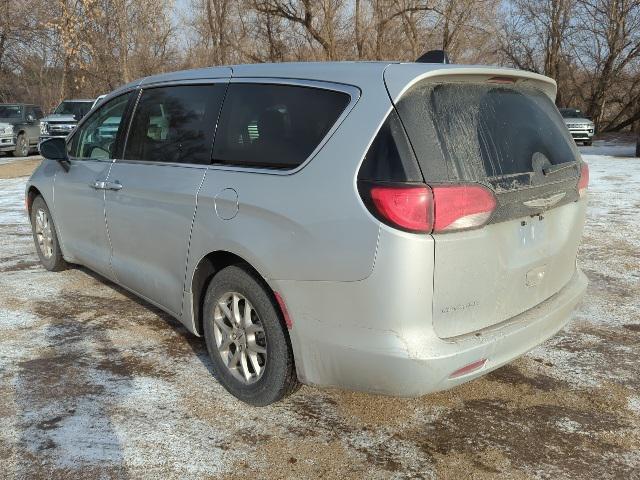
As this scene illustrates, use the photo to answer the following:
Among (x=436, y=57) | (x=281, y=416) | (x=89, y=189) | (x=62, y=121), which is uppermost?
(x=436, y=57)

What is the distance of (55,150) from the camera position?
482 centimetres

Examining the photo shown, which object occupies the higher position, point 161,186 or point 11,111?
point 11,111

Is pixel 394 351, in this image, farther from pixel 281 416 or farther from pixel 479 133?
pixel 479 133

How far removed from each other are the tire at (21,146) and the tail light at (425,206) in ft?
67.8

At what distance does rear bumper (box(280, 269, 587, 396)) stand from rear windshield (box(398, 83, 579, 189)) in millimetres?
659

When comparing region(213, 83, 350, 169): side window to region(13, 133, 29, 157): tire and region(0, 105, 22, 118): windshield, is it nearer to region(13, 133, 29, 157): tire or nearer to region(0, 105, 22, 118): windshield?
region(13, 133, 29, 157): tire

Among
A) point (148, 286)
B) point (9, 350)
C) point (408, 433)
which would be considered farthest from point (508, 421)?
point (9, 350)

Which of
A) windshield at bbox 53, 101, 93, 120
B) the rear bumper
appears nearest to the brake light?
the rear bumper

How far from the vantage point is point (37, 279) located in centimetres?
547

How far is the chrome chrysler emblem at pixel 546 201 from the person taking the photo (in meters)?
2.77

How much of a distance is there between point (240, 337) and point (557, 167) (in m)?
1.88

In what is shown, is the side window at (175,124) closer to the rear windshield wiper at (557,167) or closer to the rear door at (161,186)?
the rear door at (161,186)

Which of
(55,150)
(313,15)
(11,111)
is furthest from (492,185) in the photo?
(313,15)

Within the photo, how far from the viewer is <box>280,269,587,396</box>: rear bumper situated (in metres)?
2.49
